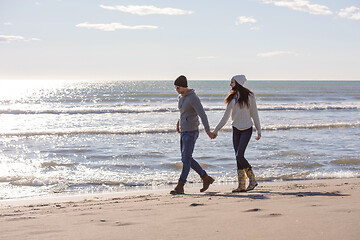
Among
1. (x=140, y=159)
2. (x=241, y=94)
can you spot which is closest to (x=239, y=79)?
(x=241, y=94)

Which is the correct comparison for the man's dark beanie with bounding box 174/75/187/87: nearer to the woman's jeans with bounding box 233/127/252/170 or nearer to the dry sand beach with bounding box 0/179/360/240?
the woman's jeans with bounding box 233/127/252/170

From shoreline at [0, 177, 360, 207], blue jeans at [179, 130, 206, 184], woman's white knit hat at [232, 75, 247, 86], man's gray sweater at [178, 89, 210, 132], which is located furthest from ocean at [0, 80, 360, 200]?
woman's white knit hat at [232, 75, 247, 86]

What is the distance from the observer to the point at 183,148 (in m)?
6.21

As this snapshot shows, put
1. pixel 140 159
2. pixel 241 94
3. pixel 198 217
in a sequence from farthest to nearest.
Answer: pixel 140 159 < pixel 241 94 < pixel 198 217

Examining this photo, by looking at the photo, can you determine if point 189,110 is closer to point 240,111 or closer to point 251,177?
point 240,111

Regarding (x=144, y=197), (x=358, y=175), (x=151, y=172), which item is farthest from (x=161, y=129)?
(x=144, y=197)

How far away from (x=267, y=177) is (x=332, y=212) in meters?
4.26

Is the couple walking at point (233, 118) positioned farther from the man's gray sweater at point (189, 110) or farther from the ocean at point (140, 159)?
the ocean at point (140, 159)

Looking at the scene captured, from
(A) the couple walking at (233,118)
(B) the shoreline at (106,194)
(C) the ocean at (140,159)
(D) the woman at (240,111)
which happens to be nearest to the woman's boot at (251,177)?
(A) the couple walking at (233,118)

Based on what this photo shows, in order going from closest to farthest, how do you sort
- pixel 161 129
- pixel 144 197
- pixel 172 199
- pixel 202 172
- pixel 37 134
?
pixel 172 199
pixel 144 197
pixel 202 172
pixel 37 134
pixel 161 129

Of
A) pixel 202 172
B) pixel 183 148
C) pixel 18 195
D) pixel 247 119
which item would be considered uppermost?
pixel 247 119

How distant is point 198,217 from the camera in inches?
158

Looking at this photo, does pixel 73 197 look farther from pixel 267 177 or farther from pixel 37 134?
pixel 37 134

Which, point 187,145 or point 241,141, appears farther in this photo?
point 187,145
